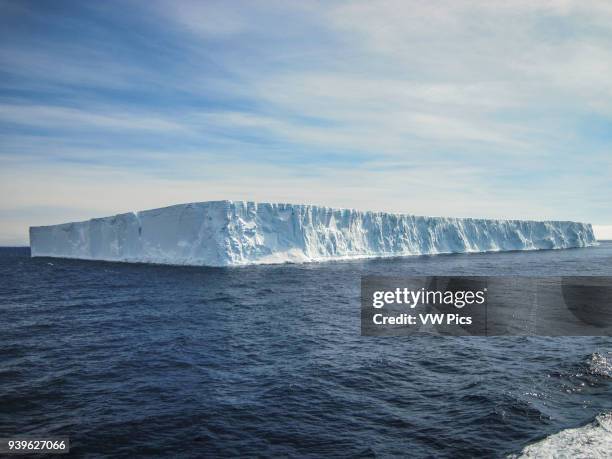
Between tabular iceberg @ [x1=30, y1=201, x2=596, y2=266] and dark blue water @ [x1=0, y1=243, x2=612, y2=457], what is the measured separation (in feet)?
88.5

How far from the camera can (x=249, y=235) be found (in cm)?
5203

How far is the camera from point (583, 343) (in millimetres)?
17484

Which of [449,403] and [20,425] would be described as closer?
[20,425]

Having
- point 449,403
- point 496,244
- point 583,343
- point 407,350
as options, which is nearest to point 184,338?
point 407,350

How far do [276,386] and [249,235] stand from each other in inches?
1584

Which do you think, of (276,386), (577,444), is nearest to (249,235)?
(276,386)

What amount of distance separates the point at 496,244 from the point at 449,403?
283 ft

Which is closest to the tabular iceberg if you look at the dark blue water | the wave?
the dark blue water

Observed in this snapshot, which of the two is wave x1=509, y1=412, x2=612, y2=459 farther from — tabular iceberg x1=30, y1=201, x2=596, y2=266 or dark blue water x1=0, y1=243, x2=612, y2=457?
tabular iceberg x1=30, y1=201, x2=596, y2=266

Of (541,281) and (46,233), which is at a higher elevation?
(46,233)

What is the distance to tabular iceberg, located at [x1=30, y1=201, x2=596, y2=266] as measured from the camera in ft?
164

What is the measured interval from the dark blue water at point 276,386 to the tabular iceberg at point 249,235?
27.0 m

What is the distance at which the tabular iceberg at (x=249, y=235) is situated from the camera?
49844mm

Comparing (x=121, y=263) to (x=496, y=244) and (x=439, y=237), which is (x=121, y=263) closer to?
(x=439, y=237)
